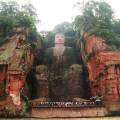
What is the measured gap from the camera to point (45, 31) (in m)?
45.2

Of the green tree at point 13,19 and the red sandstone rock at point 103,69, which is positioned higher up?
the green tree at point 13,19

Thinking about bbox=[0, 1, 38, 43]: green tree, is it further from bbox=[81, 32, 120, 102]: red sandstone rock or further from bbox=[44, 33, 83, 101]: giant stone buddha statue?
bbox=[81, 32, 120, 102]: red sandstone rock

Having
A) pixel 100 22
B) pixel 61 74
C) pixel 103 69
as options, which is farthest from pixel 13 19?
pixel 103 69

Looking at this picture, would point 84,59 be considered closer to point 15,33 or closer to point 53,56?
point 53,56

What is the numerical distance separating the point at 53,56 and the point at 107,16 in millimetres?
8171

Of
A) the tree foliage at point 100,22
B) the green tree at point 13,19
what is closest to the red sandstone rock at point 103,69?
the tree foliage at point 100,22

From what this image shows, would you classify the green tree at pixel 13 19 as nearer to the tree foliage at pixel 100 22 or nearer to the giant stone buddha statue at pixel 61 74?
the giant stone buddha statue at pixel 61 74

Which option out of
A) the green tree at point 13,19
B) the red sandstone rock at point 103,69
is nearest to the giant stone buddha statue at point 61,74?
the red sandstone rock at point 103,69

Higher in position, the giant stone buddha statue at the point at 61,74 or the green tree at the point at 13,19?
the green tree at the point at 13,19

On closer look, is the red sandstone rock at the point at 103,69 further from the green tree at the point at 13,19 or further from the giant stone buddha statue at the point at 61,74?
the green tree at the point at 13,19

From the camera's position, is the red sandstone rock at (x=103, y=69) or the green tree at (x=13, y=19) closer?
A: the red sandstone rock at (x=103, y=69)

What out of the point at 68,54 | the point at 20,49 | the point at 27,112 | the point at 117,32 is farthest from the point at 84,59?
the point at 27,112

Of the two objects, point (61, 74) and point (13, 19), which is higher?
point (13, 19)

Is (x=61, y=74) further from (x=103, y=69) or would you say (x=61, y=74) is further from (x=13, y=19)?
(x=13, y=19)
